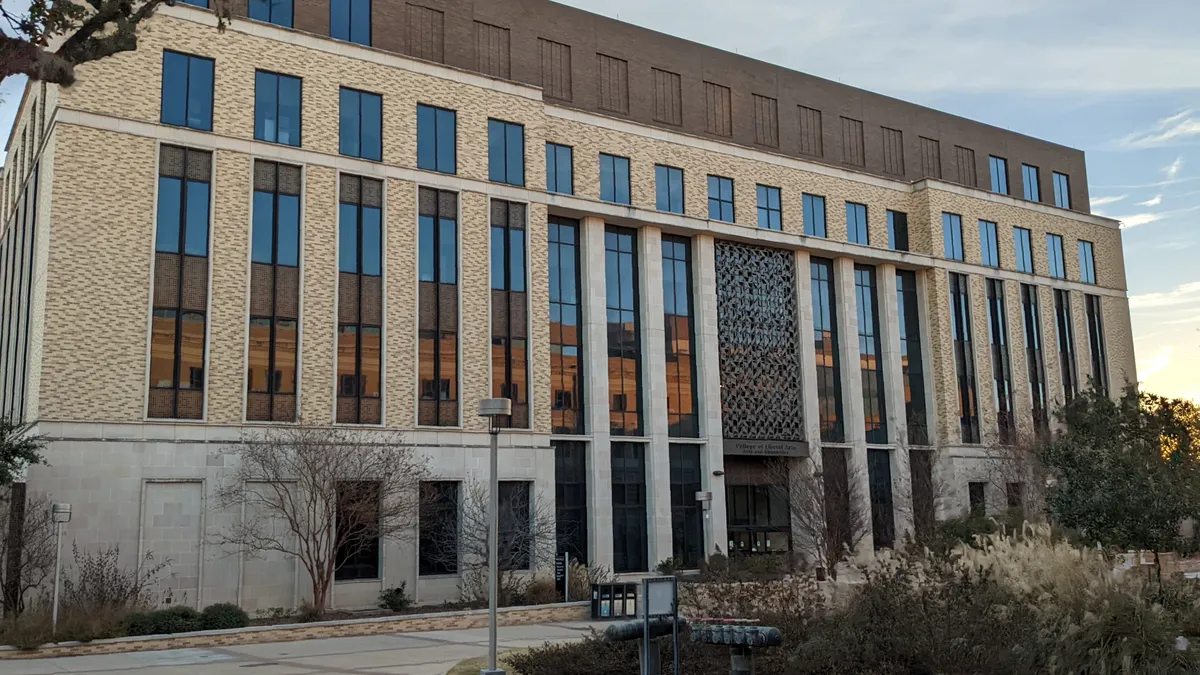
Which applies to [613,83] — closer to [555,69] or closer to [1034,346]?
[555,69]

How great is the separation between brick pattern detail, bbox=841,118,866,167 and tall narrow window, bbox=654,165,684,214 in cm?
1024

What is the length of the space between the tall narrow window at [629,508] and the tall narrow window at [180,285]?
15862 mm

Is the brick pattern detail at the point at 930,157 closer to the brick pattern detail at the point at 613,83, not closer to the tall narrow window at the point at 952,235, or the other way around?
the tall narrow window at the point at 952,235

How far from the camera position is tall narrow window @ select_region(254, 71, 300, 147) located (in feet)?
106

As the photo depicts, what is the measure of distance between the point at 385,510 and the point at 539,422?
8.09m

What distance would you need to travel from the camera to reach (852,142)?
163ft

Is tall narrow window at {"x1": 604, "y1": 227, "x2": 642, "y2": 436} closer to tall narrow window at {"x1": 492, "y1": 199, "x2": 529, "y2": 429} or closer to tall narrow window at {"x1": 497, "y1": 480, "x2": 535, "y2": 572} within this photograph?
tall narrow window at {"x1": 492, "y1": 199, "x2": 529, "y2": 429}

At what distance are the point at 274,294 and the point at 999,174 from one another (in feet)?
129

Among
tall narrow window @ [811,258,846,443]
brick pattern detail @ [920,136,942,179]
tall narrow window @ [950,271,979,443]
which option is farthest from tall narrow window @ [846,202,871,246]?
brick pattern detail @ [920,136,942,179]

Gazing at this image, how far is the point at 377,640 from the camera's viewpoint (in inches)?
937

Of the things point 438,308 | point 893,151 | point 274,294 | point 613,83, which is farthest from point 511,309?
point 893,151

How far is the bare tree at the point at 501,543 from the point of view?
31.7 meters

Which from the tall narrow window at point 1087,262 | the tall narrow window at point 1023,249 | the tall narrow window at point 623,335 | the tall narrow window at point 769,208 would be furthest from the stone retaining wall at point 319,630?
the tall narrow window at point 1087,262

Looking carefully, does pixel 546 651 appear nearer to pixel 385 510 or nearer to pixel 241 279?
pixel 385 510
